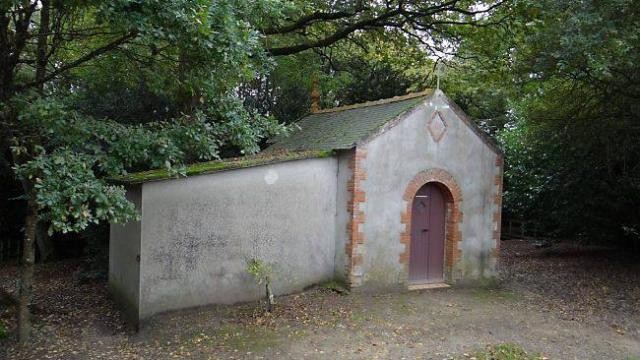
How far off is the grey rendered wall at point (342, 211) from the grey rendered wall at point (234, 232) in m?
0.13

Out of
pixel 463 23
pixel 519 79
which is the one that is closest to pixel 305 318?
pixel 519 79

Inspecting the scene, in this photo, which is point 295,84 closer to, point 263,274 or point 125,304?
point 263,274

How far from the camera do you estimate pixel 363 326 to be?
8961 mm

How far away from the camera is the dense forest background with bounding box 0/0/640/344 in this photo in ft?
21.5

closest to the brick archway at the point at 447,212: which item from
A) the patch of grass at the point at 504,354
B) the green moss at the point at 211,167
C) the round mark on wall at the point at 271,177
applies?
the green moss at the point at 211,167

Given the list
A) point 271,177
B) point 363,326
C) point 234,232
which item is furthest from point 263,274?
point 363,326

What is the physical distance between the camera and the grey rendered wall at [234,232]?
918 cm

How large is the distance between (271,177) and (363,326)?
3.42 meters

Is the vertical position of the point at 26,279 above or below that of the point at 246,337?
above

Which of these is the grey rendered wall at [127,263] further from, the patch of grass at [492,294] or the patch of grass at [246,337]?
the patch of grass at [492,294]

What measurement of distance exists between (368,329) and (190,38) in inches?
219

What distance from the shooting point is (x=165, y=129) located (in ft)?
25.1

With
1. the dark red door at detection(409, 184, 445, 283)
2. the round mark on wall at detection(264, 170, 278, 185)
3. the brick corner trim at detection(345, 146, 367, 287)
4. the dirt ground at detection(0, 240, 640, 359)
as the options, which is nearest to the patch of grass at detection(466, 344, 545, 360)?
the dirt ground at detection(0, 240, 640, 359)

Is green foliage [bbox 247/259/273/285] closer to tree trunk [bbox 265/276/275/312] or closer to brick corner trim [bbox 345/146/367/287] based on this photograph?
tree trunk [bbox 265/276/275/312]
